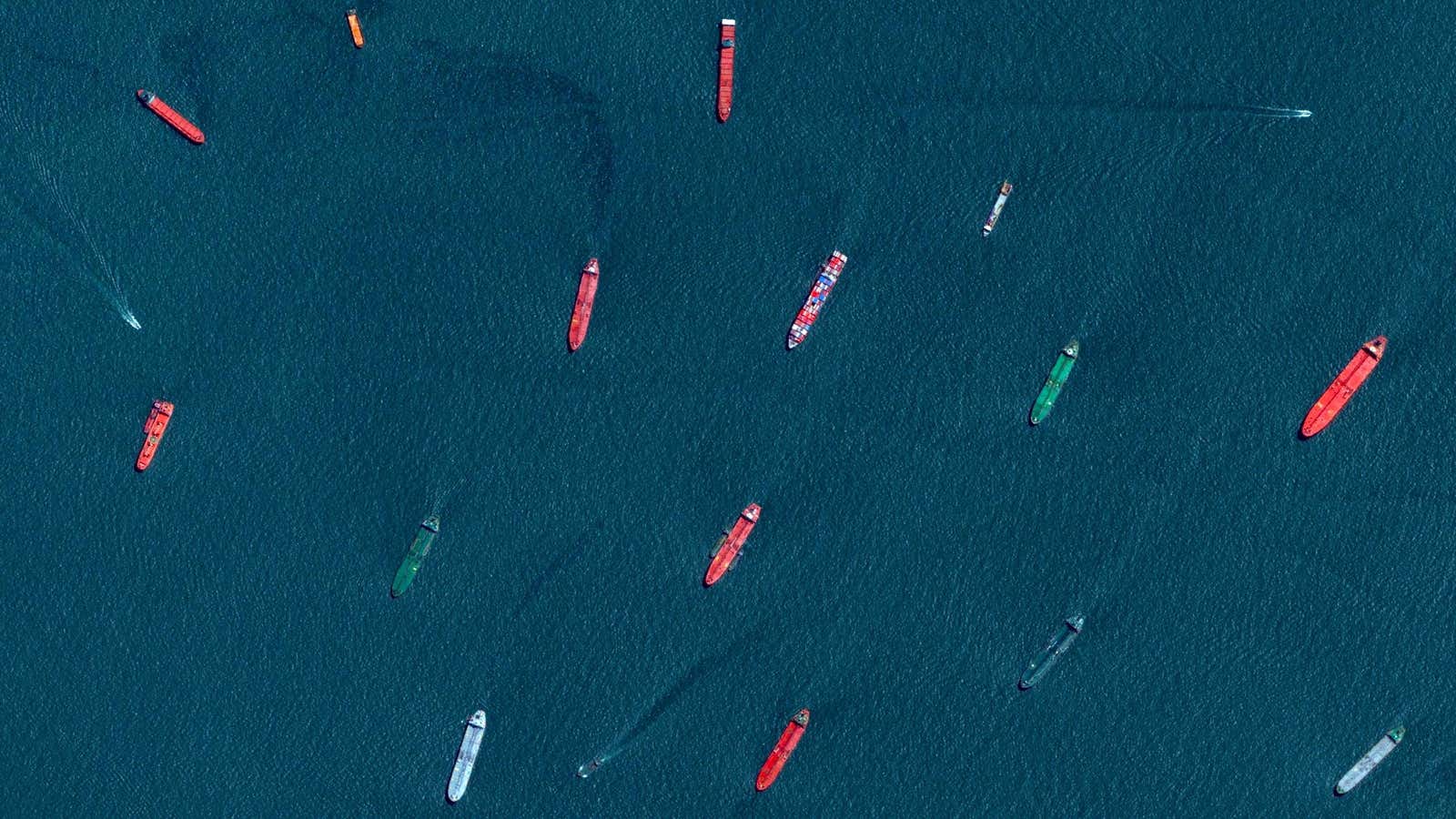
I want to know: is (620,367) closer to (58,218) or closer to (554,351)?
(554,351)

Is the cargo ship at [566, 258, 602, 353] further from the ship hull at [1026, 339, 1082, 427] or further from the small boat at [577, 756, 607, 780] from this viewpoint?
the ship hull at [1026, 339, 1082, 427]

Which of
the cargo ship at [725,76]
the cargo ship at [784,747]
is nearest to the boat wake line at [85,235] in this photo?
the cargo ship at [725,76]

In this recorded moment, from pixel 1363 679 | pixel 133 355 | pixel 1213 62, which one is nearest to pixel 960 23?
pixel 1213 62

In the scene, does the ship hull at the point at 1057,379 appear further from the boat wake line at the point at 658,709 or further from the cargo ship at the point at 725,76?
the cargo ship at the point at 725,76

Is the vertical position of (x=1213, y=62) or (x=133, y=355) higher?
(x=1213, y=62)

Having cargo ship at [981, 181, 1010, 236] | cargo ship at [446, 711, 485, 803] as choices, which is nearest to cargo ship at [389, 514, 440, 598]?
cargo ship at [446, 711, 485, 803]

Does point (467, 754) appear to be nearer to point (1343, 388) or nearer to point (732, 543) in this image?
point (732, 543)

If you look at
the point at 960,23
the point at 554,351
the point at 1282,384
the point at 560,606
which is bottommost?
the point at 560,606
